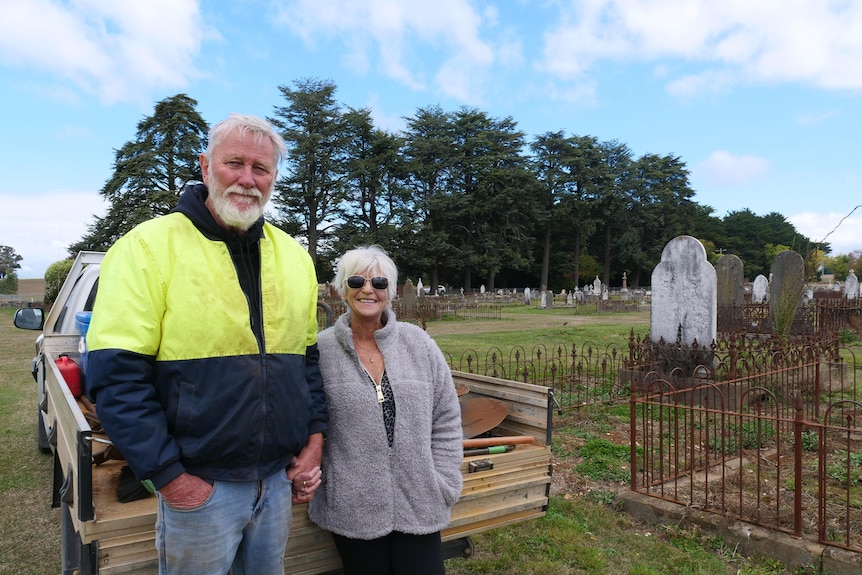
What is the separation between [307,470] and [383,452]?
0.31 m

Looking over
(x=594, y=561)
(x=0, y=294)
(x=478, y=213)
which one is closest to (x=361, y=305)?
(x=594, y=561)

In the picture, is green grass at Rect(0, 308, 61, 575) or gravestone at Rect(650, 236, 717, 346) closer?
green grass at Rect(0, 308, 61, 575)

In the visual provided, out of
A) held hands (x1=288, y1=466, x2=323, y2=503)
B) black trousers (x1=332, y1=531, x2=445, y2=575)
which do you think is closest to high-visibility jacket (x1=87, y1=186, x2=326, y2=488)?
held hands (x1=288, y1=466, x2=323, y2=503)

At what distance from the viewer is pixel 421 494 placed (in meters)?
2.32

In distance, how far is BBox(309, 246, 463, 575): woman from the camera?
89.6 inches

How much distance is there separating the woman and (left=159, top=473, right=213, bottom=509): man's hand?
1.90 feet

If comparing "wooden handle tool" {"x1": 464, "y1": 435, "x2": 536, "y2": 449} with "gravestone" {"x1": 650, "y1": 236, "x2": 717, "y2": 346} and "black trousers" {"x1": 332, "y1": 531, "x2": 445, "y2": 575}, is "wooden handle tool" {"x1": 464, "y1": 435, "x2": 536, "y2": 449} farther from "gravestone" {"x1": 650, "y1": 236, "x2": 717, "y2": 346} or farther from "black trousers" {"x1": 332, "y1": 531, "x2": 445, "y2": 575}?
"gravestone" {"x1": 650, "y1": 236, "x2": 717, "y2": 346}

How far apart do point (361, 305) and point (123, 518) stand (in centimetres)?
115

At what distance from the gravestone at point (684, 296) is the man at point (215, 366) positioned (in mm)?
7507

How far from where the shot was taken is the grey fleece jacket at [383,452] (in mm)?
2266

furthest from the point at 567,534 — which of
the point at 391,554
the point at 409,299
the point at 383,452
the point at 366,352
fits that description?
the point at 409,299

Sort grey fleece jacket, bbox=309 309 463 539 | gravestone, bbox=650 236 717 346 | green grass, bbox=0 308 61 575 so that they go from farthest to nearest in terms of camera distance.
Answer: gravestone, bbox=650 236 717 346 → green grass, bbox=0 308 61 575 → grey fleece jacket, bbox=309 309 463 539

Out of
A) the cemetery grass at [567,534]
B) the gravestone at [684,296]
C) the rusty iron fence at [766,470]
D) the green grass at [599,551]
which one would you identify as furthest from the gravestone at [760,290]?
the green grass at [599,551]

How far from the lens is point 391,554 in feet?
7.67
